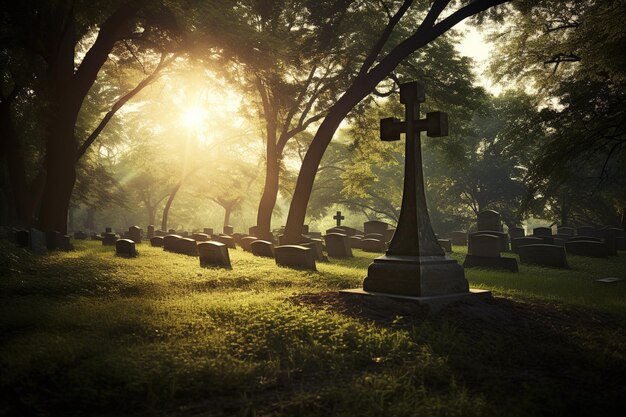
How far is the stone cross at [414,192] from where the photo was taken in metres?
8.52

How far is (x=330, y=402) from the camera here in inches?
167

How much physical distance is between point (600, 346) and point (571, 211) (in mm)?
36919

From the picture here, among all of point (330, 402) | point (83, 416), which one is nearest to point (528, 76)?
point (330, 402)

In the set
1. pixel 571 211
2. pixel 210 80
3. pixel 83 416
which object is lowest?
pixel 83 416

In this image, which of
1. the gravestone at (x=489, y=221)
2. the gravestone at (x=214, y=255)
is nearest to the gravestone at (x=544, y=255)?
the gravestone at (x=489, y=221)

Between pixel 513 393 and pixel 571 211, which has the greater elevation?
pixel 571 211

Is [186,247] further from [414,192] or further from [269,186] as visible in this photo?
[414,192]

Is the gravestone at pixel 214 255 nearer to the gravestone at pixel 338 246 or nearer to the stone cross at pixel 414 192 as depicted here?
the stone cross at pixel 414 192

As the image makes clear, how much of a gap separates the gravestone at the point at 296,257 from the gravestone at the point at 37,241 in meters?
6.99

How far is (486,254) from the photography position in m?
16.4

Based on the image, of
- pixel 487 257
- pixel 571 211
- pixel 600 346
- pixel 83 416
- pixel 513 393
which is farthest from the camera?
pixel 571 211

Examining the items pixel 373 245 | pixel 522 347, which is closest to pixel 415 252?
pixel 522 347

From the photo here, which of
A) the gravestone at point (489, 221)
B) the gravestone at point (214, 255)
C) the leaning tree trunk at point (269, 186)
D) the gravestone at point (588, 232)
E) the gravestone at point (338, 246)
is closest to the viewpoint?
the gravestone at point (214, 255)

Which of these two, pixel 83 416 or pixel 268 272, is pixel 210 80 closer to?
pixel 268 272
